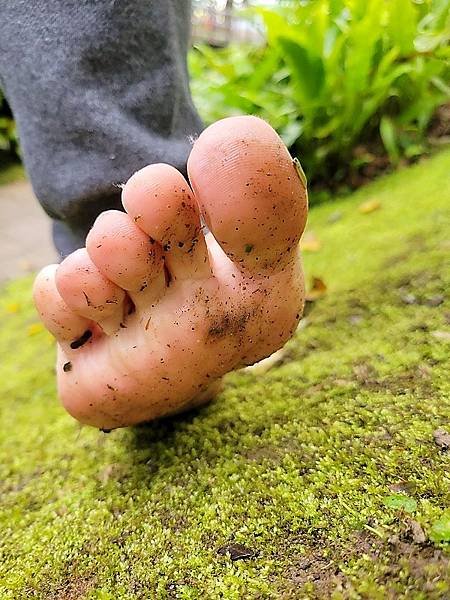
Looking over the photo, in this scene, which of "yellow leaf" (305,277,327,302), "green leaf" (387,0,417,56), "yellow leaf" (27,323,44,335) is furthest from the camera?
"green leaf" (387,0,417,56)

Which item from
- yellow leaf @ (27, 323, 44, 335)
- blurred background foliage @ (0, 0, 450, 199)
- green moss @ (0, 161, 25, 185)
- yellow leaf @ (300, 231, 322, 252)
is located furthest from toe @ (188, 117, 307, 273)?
green moss @ (0, 161, 25, 185)

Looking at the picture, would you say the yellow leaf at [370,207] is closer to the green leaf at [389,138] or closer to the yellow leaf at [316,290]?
the green leaf at [389,138]

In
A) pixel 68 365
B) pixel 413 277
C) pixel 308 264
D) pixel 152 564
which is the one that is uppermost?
pixel 68 365

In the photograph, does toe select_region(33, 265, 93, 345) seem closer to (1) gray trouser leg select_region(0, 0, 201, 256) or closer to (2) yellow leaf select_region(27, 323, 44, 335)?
(1) gray trouser leg select_region(0, 0, 201, 256)

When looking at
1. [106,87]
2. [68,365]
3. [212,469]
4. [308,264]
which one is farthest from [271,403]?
[308,264]

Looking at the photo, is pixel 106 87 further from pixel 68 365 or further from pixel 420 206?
pixel 420 206

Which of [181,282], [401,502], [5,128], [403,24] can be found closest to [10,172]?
[5,128]
